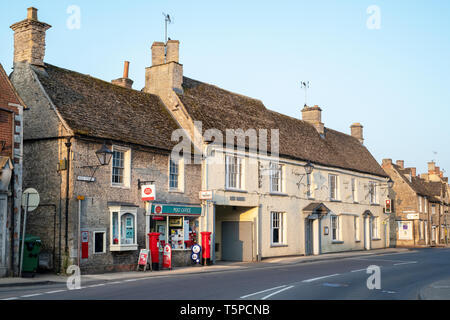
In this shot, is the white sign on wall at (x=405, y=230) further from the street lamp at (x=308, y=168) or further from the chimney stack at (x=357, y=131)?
the street lamp at (x=308, y=168)

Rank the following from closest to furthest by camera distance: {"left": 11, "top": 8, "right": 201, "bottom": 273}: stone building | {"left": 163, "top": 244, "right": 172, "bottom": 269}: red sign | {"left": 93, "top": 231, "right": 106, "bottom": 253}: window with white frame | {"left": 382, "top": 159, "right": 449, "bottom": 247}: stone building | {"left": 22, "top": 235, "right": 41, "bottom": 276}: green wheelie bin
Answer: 1. {"left": 22, "top": 235, "right": 41, "bottom": 276}: green wheelie bin
2. {"left": 11, "top": 8, "right": 201, "bottom": 273}: stone building
3. {"left": 93, "top": 231, "right": 106, "bottom": 253}: window with white frame
4. {"left": 163, "top": 244, "right": 172, "bottom": 269}: red sign
5. {"left": 382, "top": 159, "right": 449, "bottom": 247}: stone building

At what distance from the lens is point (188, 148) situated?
80.3 feet

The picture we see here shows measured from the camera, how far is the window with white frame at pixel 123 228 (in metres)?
20.3

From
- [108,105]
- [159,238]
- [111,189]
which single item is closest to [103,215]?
[111,189]

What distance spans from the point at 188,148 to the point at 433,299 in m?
14.7

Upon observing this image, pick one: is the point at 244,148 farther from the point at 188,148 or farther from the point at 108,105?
the point at 108,105

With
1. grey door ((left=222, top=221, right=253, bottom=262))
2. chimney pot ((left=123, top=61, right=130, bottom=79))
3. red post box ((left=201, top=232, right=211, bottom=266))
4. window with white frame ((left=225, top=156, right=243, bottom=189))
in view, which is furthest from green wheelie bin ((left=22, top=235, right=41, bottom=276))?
chimney pot ((left=123, top=61, right=130, bottom=79))

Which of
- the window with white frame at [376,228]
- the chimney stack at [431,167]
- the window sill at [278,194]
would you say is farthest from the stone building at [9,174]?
the chimney stack at [431,167]

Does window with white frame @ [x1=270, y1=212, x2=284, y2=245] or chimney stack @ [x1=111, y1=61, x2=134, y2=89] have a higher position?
chimney stack @ [x1=111, y1=61, x2=134, y2=89]

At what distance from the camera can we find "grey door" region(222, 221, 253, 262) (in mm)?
27812

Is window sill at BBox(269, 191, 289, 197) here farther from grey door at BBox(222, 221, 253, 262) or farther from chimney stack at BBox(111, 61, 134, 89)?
chimney stack at BBox(111, 61, 134, 89)

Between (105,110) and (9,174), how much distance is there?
5960mm

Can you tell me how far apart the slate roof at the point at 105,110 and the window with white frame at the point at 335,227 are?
15.2 m

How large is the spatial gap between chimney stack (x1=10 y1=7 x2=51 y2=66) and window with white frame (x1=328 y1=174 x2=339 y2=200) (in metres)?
21.5
